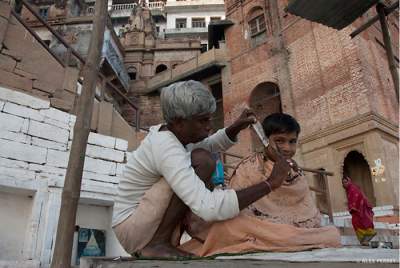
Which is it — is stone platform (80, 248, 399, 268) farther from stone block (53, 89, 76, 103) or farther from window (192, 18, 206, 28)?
window (192, 18, 206, 28)

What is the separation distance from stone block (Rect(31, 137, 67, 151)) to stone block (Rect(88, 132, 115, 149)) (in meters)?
0.52

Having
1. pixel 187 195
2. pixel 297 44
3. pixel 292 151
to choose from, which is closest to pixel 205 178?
pixel 187 195

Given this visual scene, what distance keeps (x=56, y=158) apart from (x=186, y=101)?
3.99 meters

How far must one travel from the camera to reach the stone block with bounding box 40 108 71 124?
515 centimetres

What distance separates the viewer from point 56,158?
509 cm

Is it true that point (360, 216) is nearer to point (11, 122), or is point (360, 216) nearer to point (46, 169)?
point (46, 169)

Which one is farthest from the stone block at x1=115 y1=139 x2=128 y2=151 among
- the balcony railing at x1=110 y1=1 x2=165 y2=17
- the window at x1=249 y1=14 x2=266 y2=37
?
the balcony railing at x1=110 y1=1 x2=165 y2=17

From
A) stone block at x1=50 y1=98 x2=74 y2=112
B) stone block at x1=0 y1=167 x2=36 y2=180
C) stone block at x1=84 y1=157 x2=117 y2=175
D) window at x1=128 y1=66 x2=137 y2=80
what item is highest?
window at x1=128 y1=66 x2=137 y2=80

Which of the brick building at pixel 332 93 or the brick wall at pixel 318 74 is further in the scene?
the brick wall at pixel 318 74

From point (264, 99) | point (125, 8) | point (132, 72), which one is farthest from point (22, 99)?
point (125, 8)

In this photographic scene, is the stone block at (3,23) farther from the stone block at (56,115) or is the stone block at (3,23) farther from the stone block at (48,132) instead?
the stone block at (48,132)

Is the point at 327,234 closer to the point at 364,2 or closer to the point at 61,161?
the point at 364,2

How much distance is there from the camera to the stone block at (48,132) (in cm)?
495

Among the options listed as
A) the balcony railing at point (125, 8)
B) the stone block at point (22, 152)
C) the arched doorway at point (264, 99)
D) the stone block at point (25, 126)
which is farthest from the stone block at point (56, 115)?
the balcony railing at point (125, 8)
